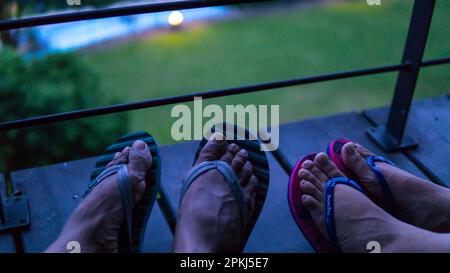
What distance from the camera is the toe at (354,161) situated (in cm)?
140

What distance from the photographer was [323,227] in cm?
130

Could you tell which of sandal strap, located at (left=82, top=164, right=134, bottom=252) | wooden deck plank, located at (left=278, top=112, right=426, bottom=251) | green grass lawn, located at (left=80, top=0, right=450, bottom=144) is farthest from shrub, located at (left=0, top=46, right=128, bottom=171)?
sandal strap, located at (left=82, top=164, right=134, bottom=252)

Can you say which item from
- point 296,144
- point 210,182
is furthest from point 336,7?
point 210,182

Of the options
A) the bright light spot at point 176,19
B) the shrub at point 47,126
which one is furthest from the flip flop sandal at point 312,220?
the bright light spot at point 176,19

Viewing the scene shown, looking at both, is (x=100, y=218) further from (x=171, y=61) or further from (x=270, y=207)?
(x=171, y=61)

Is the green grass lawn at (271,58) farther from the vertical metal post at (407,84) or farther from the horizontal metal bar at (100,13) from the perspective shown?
the horizontal metal bar at (100,13)

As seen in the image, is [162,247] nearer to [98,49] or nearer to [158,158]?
[158,158]

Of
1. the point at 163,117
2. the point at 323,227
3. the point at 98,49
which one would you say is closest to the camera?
the point at 323,227

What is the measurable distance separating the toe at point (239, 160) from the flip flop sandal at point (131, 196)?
21 centimetres

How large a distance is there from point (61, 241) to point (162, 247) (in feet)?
0.94

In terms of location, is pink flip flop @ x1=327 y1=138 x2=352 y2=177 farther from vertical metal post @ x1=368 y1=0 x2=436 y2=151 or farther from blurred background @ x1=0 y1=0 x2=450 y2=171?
blurred background @ x1=0 y1=0 x2=450 y2=171

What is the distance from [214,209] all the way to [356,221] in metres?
0.35

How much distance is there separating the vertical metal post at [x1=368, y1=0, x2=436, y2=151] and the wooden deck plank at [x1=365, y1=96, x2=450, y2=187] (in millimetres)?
52

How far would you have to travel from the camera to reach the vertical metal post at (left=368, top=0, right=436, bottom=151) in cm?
151
